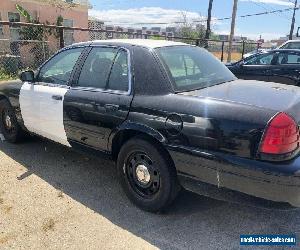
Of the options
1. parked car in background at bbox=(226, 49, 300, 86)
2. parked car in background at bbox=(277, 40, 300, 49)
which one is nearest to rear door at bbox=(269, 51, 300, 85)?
parked car in background at bbox=(226, 49, 300, 86)

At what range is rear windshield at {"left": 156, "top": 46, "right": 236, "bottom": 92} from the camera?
138 inches

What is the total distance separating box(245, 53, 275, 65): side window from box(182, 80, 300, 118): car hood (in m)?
5.89

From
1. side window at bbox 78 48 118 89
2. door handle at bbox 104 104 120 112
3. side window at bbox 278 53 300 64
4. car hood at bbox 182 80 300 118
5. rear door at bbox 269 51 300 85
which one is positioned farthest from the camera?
side window at bbox 278 53 300 64

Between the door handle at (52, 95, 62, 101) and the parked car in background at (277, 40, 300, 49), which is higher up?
the parked car in background at (277, 40, 300, 49)

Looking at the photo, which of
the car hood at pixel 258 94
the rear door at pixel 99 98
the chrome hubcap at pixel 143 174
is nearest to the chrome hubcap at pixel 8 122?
the rear door at pixel 99 98

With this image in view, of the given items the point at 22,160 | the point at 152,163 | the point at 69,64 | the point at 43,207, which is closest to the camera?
the point at 152,163

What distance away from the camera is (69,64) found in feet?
14.4

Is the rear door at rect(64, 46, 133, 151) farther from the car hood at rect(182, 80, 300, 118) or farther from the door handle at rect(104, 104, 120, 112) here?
the car hood at rect(182, 80, 300, 118)

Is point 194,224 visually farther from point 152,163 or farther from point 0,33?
point 0,33

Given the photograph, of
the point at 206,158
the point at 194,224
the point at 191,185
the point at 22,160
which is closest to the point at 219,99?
the point at 206,158

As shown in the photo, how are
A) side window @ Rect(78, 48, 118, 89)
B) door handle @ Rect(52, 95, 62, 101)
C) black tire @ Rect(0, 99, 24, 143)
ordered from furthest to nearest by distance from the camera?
black tire @ Rect(0, 99, 24, 143) < door handle @ Rect(52, 95, 62, 101) < side window @ Rect(78, 48, 118, 89)

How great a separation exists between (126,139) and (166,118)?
0.66 m

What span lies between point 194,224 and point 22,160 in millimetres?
2618

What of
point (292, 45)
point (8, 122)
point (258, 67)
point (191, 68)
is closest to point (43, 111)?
point (8, 122)
